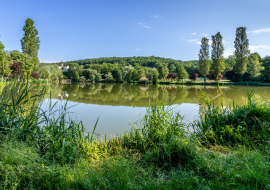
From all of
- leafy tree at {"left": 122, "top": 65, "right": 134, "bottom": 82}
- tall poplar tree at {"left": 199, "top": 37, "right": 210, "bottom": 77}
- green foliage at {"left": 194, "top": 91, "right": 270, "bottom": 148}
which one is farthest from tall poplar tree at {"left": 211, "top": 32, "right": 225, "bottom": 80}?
green foliage at {"left": 194, "top": 91, "right": 270, "bottom": 148}

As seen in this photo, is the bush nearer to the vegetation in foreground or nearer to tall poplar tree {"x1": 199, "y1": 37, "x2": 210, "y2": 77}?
tall poplar tree {"x1": 199, "y1": 37, "x2": 210, "y2": 77}

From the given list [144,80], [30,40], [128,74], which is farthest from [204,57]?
[30,40]

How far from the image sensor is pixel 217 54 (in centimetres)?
3228

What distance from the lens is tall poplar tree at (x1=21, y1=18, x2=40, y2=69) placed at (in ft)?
86.1

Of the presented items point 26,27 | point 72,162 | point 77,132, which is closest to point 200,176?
point 72,162

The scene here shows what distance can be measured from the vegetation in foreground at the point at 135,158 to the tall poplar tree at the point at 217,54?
108ft

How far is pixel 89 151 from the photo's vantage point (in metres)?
2.50

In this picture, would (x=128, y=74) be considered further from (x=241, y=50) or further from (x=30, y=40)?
(x=241, y=50)

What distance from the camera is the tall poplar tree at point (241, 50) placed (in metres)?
30.9

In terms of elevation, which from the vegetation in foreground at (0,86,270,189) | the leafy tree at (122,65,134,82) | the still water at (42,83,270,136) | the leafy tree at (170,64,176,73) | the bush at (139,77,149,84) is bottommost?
the still water at (42,83,270,136)

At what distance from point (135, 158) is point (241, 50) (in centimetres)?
3760

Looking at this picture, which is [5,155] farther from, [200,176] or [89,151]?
[200,176]

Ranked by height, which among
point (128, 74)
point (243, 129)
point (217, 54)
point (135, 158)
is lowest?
point (135, 158)

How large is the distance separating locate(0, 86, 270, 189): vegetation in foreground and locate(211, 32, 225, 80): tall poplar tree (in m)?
32.9
